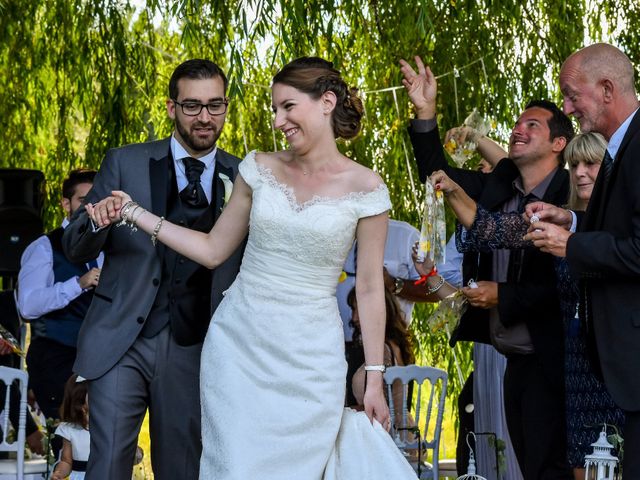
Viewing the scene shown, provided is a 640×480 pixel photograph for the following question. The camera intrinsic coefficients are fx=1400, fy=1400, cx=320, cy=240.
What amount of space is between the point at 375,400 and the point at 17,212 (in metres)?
5.47

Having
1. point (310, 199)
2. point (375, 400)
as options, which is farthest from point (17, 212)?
point (375, 400)

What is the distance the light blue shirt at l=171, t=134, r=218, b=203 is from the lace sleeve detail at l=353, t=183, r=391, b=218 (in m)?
0.95

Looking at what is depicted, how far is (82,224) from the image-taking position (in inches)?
212

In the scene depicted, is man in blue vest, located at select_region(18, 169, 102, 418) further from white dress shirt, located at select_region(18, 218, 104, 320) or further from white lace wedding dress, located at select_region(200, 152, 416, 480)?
white lace wedding dress, located at select_region(200, 152, 416, 480)

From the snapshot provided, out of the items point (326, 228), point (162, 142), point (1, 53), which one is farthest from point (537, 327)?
point (1, 53)

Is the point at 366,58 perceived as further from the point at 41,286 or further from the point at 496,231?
the point at 496,231

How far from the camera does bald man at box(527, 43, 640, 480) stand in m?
4.48

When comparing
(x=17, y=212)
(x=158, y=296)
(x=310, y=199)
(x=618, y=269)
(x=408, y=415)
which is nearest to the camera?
(x=618, y=269)

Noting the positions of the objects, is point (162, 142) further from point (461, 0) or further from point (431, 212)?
point (461, 0)

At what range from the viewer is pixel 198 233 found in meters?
5.14

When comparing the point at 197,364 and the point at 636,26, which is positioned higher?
the point at 636,26

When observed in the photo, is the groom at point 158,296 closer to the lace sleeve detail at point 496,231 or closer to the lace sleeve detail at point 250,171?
the lace sleeve detail at point 250,171

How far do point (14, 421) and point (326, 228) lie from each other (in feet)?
13.2

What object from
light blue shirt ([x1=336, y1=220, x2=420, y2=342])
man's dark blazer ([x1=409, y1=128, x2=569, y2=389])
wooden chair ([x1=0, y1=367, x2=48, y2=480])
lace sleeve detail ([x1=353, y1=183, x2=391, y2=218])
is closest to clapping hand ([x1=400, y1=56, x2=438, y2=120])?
man's dark blazer ([x1=409, y1=128, x2=569, y2=389])
